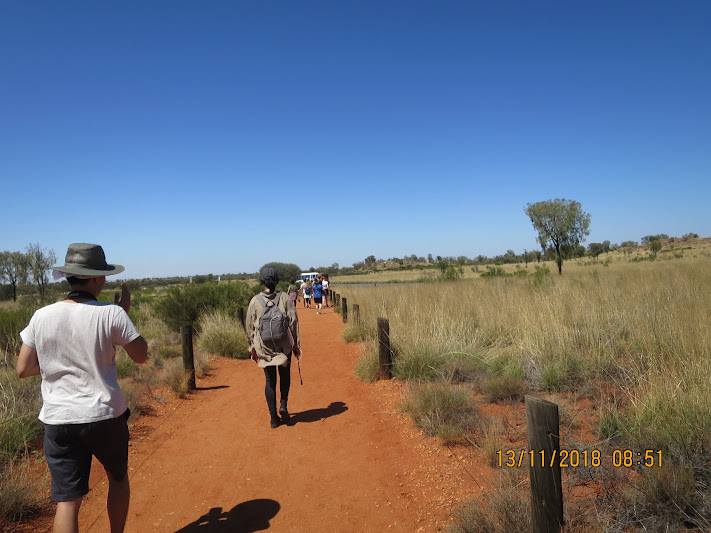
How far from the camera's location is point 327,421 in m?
5.73

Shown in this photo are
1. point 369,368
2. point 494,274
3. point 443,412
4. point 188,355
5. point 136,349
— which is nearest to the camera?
point 136,349

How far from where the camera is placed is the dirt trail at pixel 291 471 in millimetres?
3463

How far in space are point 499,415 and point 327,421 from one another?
2.27m

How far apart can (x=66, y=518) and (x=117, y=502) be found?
331 millimetres

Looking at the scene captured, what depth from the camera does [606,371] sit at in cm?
534

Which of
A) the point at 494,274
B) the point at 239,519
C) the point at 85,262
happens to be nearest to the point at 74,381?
the point at 85,262

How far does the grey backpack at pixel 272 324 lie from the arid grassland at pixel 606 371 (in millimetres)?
1881

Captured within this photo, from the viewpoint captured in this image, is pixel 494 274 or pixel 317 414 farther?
pixel 494 274

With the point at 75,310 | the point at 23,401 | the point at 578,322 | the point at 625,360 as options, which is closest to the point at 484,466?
the point at 625,360

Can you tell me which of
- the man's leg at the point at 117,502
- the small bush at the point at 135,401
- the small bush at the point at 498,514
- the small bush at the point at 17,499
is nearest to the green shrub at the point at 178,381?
the small bush at the point at 135,401

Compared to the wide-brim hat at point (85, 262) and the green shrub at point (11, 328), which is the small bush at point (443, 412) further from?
the green shrub at point (11, 328)

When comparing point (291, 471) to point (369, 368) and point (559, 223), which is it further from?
point (559, 223)

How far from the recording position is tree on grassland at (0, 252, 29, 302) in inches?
1478

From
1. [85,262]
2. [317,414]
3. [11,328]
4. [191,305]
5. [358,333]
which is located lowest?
[317,414]
